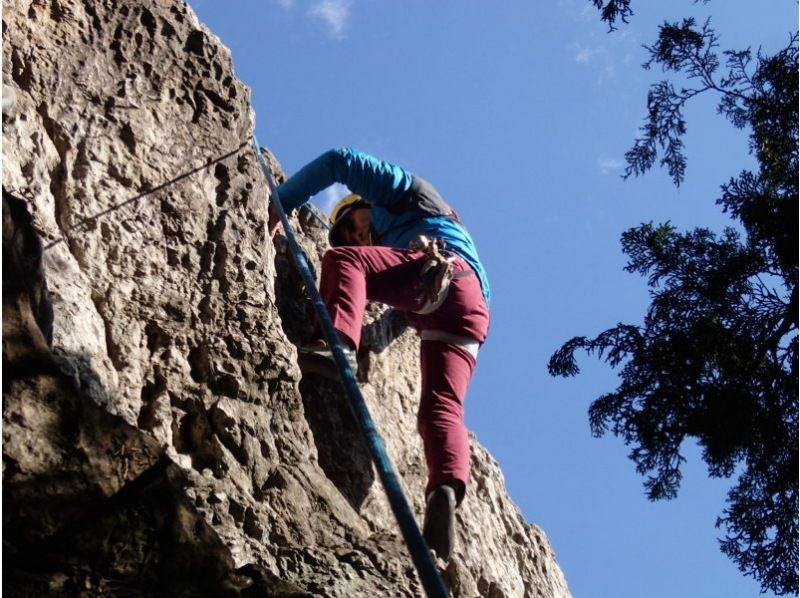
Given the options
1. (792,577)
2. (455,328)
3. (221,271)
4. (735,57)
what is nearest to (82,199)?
(221,271)

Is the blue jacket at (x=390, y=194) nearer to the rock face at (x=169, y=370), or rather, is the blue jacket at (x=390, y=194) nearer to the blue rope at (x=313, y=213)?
the rock face at (x=169, y=370)

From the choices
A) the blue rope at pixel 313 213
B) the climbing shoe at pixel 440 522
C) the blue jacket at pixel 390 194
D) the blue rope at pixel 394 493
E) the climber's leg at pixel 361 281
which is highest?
the blue rope at pixel 313 213

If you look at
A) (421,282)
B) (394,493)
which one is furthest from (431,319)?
(394,493)

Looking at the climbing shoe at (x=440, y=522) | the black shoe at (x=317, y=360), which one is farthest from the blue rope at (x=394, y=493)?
the black shoe at (x=317, y=360)

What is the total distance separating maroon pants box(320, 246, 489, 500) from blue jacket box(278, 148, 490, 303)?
0.30 meters

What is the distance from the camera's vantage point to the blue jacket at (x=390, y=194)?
5.59m

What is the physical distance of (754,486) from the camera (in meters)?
4.68

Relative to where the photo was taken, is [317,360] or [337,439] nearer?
[317,360]

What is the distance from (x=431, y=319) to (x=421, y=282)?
0.26 metres

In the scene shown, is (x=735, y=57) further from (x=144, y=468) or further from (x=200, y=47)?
(x=144, y=468)

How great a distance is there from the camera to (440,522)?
428cm

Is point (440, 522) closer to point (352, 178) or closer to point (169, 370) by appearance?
point (169, 370)

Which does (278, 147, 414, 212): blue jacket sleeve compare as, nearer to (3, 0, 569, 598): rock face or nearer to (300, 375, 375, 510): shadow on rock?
(3, 0, 569, 598): rock face

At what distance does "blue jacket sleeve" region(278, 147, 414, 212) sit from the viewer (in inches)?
221
